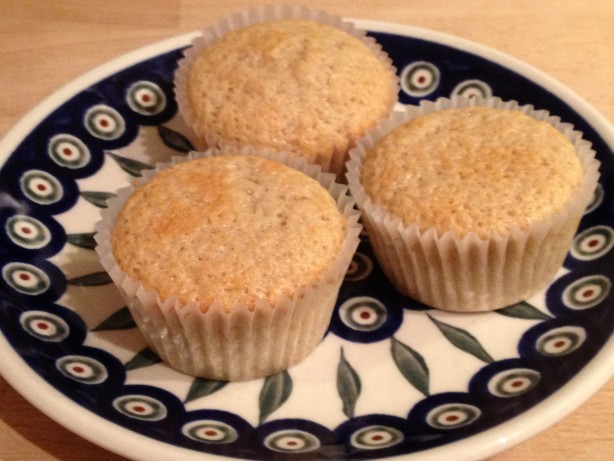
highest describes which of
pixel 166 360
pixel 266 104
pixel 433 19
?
pixel 433 19

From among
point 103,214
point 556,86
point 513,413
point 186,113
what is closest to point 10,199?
point 103,214

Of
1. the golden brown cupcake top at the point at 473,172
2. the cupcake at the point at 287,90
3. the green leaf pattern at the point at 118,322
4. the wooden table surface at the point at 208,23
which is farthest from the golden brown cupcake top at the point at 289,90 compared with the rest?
the wooden table surface at the point at 208,23

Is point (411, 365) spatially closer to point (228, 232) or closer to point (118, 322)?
point (228, 232)

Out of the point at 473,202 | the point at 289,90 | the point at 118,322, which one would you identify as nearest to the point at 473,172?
the point at 473,202

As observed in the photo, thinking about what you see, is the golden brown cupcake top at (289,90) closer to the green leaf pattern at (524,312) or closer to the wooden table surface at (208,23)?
the green leaf pattern at (524,312)

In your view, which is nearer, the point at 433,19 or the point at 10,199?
the point at 10,199

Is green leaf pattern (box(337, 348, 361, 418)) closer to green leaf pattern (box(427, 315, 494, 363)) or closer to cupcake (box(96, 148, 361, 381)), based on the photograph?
cupcake (box(96, 148, 361, 381))

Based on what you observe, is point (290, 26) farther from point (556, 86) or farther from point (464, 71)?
point (556, 86)

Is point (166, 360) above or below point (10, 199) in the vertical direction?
below
